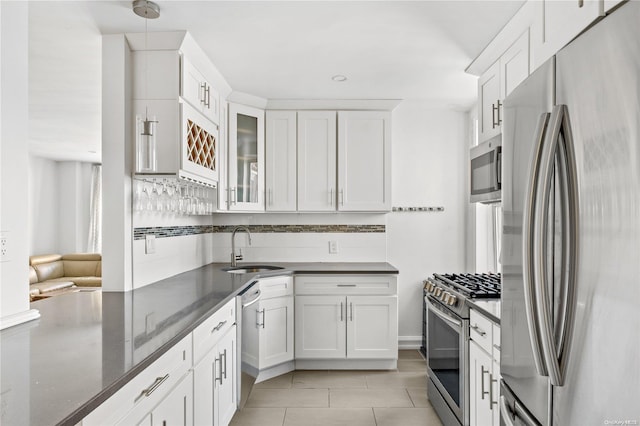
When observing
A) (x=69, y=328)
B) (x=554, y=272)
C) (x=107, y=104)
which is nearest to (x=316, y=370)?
(x=69, y=328)

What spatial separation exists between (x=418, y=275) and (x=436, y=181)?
99cm

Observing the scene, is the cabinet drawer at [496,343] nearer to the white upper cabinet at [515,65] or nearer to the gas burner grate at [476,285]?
the gas burner grate at [476,285]

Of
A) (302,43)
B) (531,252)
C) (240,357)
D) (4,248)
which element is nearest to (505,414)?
(531,252)

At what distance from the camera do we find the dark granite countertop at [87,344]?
98 cm

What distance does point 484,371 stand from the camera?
6.91 ft

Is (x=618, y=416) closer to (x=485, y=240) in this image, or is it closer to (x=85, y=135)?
(x=485, y=240)

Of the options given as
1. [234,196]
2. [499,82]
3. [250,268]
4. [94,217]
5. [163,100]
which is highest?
[499,82]

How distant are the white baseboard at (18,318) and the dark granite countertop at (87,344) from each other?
0.02 metres

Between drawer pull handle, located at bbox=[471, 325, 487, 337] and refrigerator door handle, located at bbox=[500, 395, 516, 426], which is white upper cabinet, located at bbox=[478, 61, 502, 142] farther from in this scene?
refrigerator door handle, located at bbox=[500, 395, 516, 426]

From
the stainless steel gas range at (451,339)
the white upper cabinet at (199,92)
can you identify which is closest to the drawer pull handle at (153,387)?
the stainless steel gas range at (451,339)

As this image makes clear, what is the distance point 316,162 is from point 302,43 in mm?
1439

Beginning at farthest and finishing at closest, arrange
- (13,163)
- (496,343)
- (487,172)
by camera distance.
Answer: (487,172) < (496,343) < (13,163)

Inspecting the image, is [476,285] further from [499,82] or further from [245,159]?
[245,159]

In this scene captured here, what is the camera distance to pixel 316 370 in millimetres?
3658
